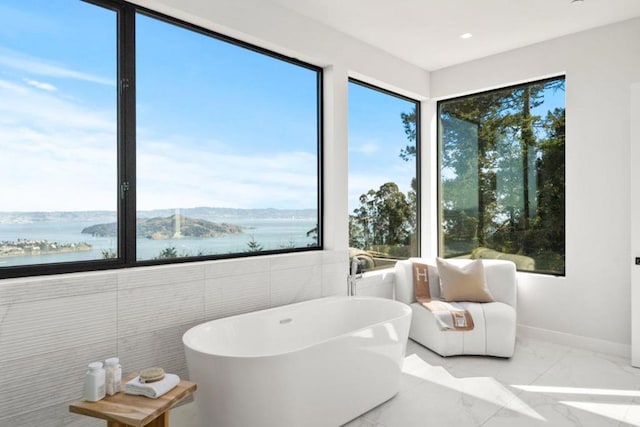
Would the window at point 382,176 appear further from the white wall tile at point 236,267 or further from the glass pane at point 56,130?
the glass pane at point 56,130

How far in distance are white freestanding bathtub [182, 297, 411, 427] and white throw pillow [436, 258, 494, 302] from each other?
3.29ft

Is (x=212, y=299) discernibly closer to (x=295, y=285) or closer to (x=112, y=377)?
(x=295, y=285)

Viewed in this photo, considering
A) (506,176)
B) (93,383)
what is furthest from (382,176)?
(93,383)

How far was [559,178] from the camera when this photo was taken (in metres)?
4.15

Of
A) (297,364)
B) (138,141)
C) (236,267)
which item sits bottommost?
(297,364)

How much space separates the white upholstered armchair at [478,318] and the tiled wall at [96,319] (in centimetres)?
154

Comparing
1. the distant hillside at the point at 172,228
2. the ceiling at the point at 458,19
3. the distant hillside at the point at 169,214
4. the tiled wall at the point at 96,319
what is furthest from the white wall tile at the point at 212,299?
the ceiling at the point at 458,19

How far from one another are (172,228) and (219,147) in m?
0.71

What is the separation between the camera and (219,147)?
3238 mm

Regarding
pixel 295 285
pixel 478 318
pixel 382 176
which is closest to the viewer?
pixel 295 285

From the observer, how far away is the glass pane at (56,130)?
2.28m

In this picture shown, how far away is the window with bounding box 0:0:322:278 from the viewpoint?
2.34 metres

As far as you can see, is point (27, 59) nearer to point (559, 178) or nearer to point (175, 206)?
point (175, 206)

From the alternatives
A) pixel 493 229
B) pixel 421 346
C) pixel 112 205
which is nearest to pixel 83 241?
pixel 112 205
